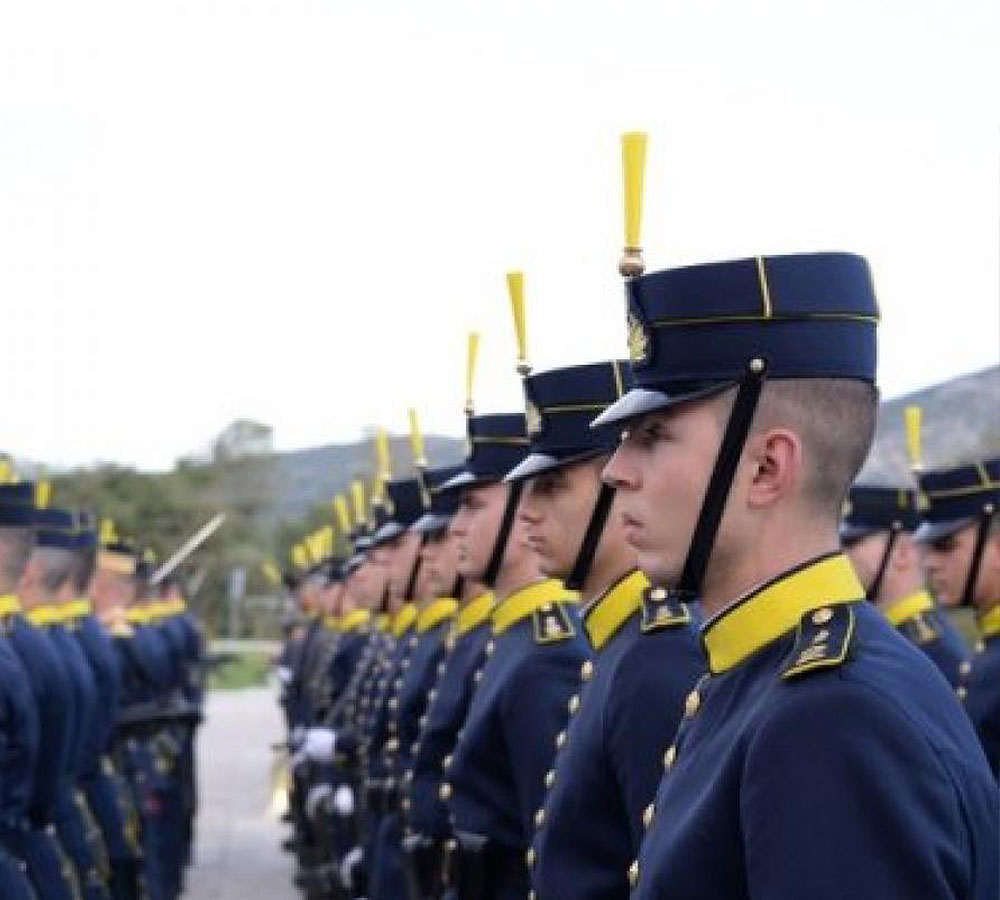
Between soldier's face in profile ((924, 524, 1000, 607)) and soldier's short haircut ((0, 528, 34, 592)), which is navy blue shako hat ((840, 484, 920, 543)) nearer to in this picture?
soldier's face in profile ((924, 524, 1000, 607))

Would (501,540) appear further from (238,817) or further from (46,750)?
(238,817)

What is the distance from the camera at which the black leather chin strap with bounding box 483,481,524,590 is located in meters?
6.00

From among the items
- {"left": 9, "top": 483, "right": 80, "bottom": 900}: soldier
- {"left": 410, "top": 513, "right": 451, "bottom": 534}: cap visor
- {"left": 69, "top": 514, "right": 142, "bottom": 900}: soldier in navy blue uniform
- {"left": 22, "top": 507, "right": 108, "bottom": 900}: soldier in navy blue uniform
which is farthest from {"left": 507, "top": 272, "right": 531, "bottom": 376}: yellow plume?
{"left": 69, "top": 514, "right": 142, "bottom": 900}: soldier in navy blue uniform

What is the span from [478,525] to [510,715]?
0.97m

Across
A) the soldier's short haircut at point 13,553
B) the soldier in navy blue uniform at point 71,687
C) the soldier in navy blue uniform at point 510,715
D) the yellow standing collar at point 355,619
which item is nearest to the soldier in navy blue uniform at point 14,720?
the soldier's short haircut at point 13,553

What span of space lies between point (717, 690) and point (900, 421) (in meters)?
4.70

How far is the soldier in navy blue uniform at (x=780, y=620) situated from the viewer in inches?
103

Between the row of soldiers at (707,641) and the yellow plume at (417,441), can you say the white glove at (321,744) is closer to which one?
the yellow plume at (417,441)

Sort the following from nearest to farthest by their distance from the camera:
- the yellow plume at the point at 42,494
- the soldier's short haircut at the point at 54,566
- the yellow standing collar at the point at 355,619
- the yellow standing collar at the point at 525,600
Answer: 1. the yellow standing collar at the point at 525,600
2. the yellow plume at the point at 42,494
3. the soldier's short haircut at the point at 54,566
4. the yellow standing collar at the point at 355,619

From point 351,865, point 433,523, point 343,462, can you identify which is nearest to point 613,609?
point 433,523

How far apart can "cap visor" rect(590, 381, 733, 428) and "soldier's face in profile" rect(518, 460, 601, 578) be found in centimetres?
154

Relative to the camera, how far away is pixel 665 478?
121 inches

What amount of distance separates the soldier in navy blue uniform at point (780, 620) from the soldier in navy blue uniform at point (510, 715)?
181cm

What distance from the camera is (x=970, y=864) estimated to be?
2.63m
